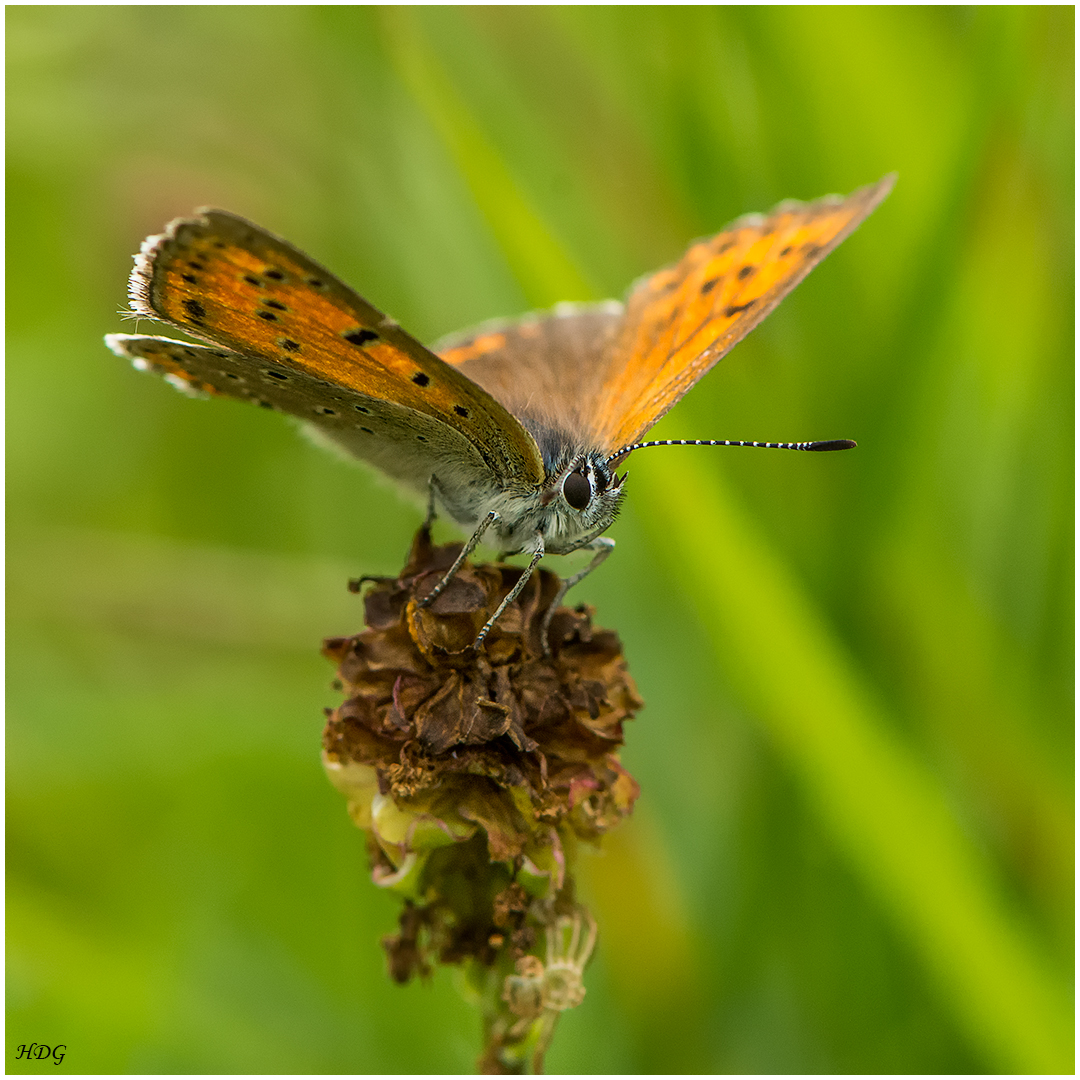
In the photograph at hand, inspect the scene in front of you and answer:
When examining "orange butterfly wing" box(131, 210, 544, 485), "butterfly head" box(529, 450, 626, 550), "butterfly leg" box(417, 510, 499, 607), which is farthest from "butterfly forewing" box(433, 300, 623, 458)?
"orange butterfly wing" box(131, 210, 544, 485)

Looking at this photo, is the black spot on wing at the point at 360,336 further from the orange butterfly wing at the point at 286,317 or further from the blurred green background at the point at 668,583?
the blurred green background at the point at 668,583

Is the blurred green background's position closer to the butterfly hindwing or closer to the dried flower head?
the butterfly hindwing

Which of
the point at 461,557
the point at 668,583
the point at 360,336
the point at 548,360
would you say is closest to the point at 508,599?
the point at 461,557

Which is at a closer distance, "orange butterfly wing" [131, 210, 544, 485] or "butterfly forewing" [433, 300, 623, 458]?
"orange butterfly wing" [131, 210, 544, 485]

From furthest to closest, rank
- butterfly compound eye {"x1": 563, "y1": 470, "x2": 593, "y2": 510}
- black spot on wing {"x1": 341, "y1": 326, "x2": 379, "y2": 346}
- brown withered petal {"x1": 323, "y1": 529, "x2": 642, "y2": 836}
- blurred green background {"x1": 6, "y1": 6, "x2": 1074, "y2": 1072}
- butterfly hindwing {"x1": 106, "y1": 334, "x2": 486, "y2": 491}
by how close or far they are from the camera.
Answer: blurred green background {"x1": 6, "y1": 6, "x2": 1074, "y2": 1072}
butterfly compound eye {"x1": 563, "y1": 470, "x2": 593, "y2": 510}
butterfly hindwing {"x1": 106, "y1": 334, "x2": 486, "y2": 491}
black spot on wing {"x1": 341, "y1": 326, "x2": 379, "y2": 346}
brown withered petal {"x1": 323, "y1": 529, "x2": 642, "y2": 836}

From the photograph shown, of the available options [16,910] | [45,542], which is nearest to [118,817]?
[16,910]

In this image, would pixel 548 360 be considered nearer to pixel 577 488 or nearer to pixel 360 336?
pixel 577 488

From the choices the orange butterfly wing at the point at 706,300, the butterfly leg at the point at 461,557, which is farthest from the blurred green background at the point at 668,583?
the butterfly leg at the point at 461,557
